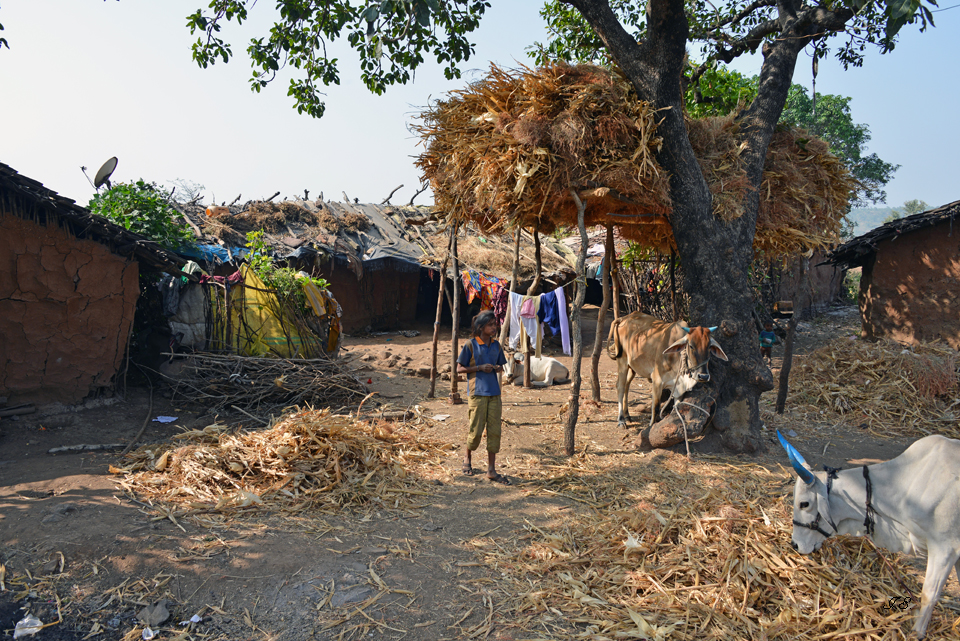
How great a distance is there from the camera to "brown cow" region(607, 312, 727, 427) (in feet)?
21.4

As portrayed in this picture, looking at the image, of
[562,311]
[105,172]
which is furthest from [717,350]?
[105,172]

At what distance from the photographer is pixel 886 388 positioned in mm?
8953

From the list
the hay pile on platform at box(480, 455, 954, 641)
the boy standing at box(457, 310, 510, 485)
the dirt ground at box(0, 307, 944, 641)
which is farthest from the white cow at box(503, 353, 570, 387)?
the hay pile on platform at box(480, 455, 954, 641)

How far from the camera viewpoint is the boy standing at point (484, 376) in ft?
19.0

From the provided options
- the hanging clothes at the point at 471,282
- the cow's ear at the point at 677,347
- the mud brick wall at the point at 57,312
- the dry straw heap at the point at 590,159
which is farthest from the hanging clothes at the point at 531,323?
the mud brick wall at the point at 57,312

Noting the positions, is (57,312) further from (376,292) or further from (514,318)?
(376,292)

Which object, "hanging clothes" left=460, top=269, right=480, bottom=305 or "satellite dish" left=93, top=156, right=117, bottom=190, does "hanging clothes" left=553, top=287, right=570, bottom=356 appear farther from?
"satellite dish" left=93, top=156, right=117, bottom=190

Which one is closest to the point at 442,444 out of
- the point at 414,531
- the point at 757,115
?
the point at 414,531

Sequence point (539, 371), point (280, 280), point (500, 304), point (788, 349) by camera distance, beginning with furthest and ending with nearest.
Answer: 1. point (500, 304)
2. point (539, 371)
3. point (280, 280)
4. point (788, 349)

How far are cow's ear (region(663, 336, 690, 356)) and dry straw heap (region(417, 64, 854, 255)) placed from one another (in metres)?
1.50

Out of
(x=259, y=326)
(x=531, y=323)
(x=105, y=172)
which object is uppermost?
(x=105, y=172)

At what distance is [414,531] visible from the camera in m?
4.94

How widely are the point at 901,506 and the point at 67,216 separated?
9.07 meters

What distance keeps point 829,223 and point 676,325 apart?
7.52 feet
